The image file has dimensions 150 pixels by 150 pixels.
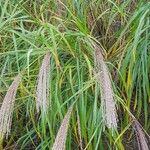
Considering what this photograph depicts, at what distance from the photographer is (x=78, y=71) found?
1.77 metres

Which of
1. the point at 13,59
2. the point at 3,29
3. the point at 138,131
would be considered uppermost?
the point at 3,29

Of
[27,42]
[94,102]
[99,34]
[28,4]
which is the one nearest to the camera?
[94,102]

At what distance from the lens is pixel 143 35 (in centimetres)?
190

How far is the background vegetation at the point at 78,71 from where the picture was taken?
1.71m

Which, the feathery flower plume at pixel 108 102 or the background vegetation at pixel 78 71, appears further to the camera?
the background vegetation at pixel 78 71

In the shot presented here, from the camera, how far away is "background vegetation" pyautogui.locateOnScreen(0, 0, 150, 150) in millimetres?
1707

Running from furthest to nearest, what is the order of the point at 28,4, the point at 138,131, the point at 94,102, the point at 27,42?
1. the point at 28,4
2. the point at 27,42
3. the point at 94,102
4. the point at 138,131

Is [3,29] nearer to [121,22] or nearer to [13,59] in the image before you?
[13,59]

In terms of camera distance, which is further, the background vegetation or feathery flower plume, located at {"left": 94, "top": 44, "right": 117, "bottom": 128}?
the background vegetation

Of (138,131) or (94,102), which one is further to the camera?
(94,102)

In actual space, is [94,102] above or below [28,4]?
below

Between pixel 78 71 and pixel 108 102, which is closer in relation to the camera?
pixel 108 102

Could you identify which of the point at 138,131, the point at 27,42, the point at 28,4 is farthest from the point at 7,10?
the point at 138,131

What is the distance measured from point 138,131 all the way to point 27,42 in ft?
2.64
